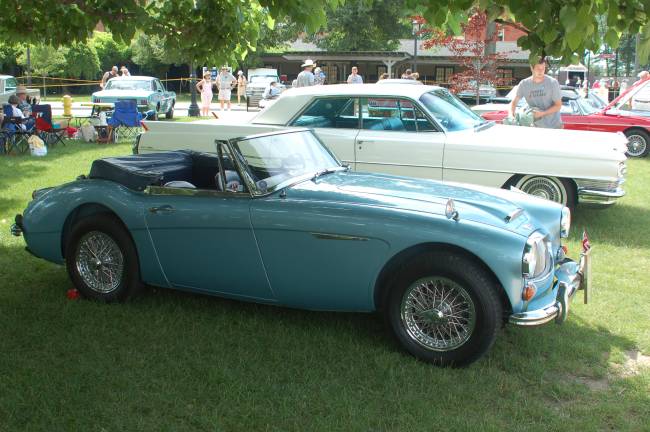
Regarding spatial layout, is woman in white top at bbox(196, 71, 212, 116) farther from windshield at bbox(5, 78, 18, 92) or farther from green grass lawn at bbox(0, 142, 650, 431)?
green grass lawn at bbox(0, 142, 650, 431)

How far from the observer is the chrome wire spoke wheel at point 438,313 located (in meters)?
4.09

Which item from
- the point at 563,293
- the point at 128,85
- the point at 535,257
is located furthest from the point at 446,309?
the point at 128,85

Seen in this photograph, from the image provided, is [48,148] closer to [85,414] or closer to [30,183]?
[30,183]

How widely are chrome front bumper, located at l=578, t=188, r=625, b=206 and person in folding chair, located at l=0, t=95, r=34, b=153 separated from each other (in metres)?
11.5

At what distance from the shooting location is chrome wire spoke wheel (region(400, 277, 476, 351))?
161 inches

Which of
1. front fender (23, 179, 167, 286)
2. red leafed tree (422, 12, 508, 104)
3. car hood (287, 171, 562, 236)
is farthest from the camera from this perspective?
red leafed tree (422, 12, 508, 104)

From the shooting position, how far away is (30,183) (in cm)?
1062

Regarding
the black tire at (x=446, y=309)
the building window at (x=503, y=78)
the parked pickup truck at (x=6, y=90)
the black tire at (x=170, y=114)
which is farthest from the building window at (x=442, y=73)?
the black tire at (x=446, y=309)

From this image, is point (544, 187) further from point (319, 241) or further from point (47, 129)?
point (47, 129)

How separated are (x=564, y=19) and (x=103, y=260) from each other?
3.71m

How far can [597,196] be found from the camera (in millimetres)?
7707

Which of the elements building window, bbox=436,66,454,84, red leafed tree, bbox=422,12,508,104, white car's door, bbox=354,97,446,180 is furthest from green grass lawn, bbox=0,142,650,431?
building window, bbox=436,66,454,84

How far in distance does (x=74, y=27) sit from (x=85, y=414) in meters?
5.00

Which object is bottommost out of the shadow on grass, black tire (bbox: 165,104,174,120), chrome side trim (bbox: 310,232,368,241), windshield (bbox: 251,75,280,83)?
the shadow on grass
